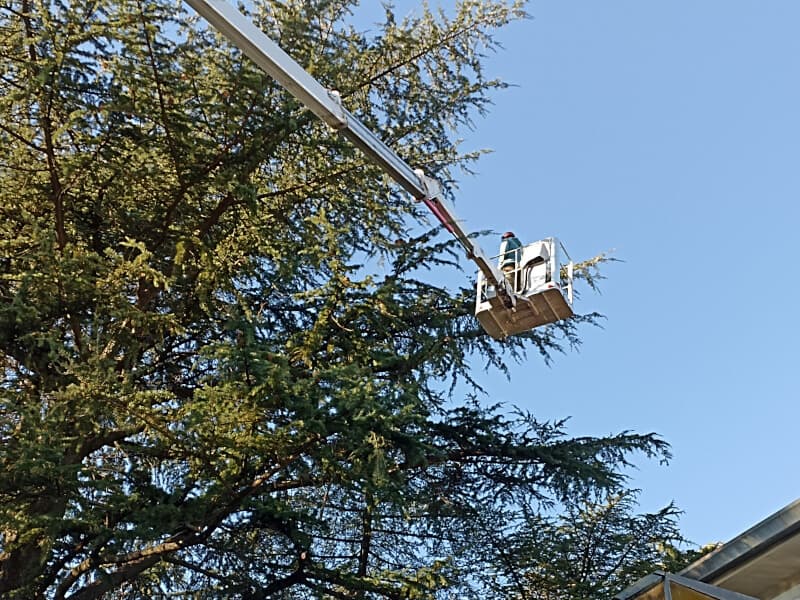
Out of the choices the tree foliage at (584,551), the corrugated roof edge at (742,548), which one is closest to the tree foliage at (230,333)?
the tree foliage at (584,551)

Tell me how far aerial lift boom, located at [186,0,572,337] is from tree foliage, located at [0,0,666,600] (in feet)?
2.37

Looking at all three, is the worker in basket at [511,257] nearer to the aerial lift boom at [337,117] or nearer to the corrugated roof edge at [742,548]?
the aerial lift boom at [337,117]

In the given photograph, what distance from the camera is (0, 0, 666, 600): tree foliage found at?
6574 millimetres

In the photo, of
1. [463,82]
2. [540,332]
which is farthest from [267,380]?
[463,82]

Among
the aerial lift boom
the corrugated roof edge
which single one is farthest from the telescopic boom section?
the corrugated roof edge

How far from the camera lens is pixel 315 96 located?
6.70 meters

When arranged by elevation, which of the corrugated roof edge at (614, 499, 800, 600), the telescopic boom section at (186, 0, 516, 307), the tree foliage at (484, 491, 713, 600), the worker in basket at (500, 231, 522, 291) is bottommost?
the corrugated roof edge at (614, 499, 800, 600)

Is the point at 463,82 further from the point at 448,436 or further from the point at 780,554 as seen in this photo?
the point at 780,554

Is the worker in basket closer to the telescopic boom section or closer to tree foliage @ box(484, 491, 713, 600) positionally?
the telescopic boom section

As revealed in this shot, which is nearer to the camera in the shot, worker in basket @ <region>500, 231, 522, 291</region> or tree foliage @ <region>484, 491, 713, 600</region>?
worker in basket @ <region>500, 231, 522, 291</region>

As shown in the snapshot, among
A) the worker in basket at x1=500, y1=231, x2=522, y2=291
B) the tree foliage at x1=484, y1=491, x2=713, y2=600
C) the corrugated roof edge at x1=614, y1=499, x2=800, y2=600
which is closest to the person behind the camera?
the corrugated roof edge at x1=614, y1=499, x2=800, y2=600

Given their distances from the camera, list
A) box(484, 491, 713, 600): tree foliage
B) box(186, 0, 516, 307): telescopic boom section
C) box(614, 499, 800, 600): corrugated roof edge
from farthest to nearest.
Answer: box(484, 491, 713, 600): tree foliage, box(186, 0, 516, 307): telescopic boom section, box(614, 499, 800, 600): corrugated roof edge

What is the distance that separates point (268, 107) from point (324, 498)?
11.3ft

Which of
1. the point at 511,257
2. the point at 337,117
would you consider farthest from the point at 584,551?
the point at 337,117
